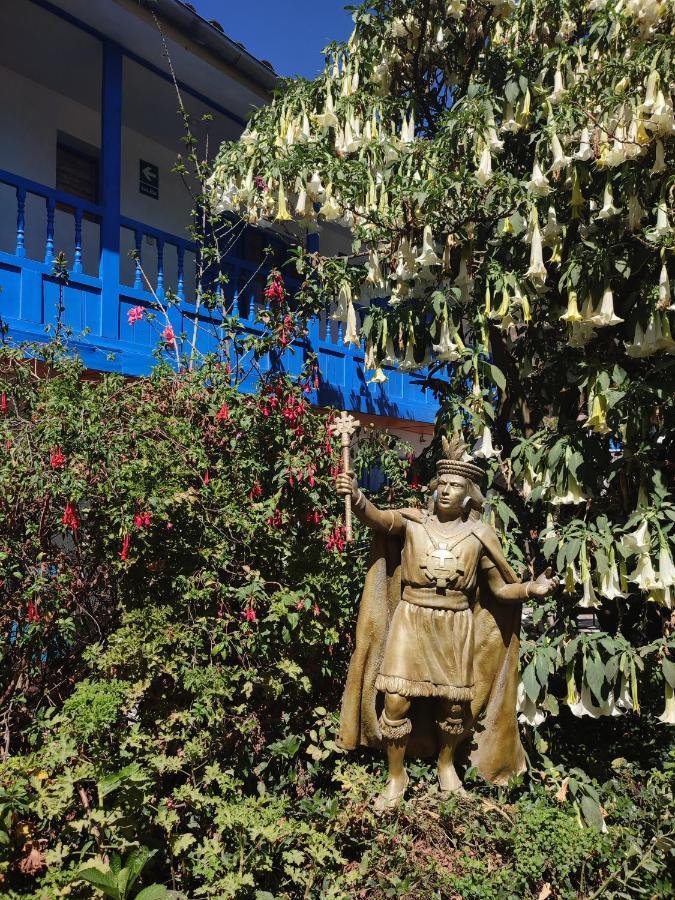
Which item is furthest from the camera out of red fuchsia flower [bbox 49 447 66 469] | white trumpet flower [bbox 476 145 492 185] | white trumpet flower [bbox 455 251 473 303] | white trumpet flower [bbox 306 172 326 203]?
white trumpet flower [bbox 306 172 326 203]

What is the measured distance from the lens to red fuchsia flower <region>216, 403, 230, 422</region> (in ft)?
13.5

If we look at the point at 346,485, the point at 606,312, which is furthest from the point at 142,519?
the point at 606,312

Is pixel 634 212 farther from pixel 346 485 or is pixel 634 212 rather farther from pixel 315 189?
pixel 346 485

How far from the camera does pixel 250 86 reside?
684 cm

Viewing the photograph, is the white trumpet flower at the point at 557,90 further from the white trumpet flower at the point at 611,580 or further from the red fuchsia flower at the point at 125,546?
the red fuchsia flower at the point at 125,546

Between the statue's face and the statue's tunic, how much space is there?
12cm

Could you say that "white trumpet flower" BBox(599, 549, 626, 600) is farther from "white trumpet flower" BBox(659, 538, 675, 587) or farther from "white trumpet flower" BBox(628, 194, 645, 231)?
"white trumpet flower" BBox(628, 194, 645, 231)

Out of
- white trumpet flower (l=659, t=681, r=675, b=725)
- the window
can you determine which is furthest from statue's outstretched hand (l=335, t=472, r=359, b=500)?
the window

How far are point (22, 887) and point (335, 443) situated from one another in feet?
9.58

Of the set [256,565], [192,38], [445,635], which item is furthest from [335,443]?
[192,38]

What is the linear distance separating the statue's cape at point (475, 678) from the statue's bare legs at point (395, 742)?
0.54 feet

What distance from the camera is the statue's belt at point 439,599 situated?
3.70m

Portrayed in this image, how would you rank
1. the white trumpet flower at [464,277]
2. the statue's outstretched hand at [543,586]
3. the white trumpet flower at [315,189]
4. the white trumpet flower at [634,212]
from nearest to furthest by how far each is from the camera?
the statue's outstretched hand at [543,586], the white trumpet flower at [634,212], the white trumpet flower at [464,277], the white trumpet flower at [315,189]

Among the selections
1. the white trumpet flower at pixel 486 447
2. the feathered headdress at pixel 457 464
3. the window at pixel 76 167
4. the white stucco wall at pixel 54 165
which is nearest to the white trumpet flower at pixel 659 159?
the white trumpet flower at pixel 486 447
